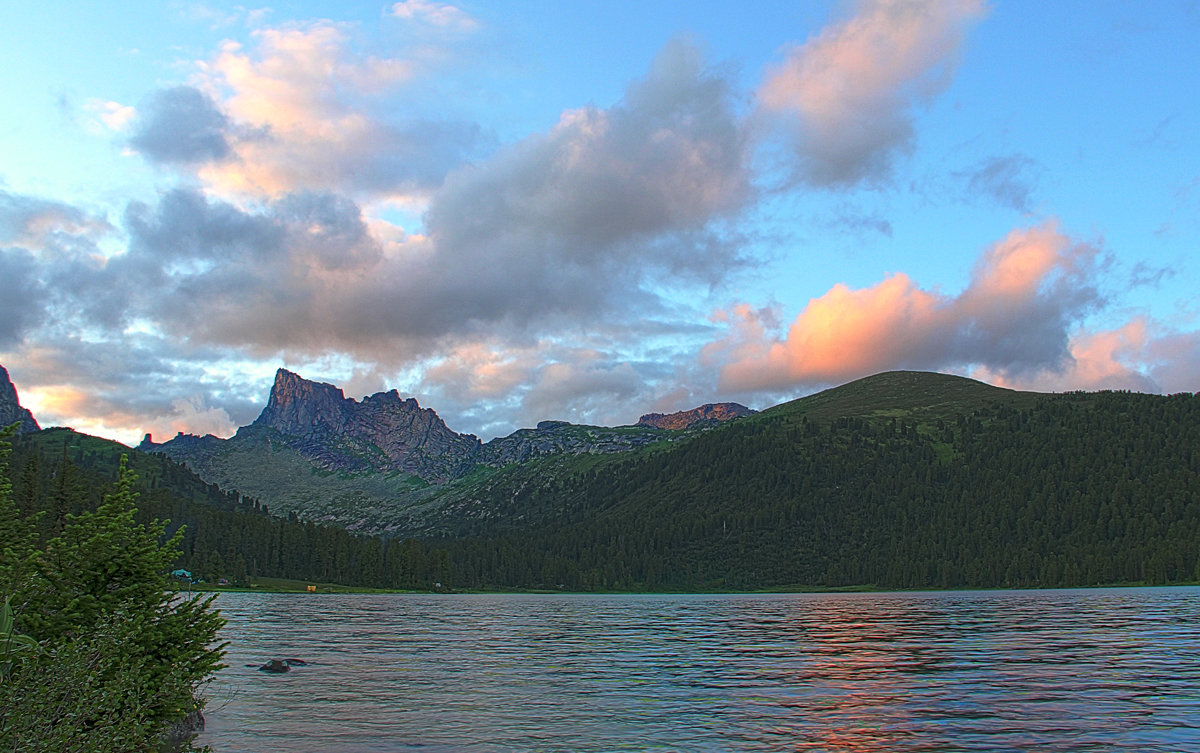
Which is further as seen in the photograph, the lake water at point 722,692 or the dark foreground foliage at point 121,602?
the lake water at point 722,692

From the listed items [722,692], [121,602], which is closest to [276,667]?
[722,692]

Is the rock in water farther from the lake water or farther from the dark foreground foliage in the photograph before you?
the dark foreground foliage

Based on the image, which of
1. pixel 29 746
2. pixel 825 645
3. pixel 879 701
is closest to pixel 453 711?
pixel 879 701

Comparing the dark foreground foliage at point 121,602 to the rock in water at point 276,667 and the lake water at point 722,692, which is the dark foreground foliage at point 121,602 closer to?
the lake water at point 722,692

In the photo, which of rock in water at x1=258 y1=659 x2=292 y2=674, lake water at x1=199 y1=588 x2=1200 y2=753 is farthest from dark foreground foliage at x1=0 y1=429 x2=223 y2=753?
rock in water at x1=258 y1=659 x2=292 y2=674

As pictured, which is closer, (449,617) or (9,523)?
(9,523)

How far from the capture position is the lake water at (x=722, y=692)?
42.9 m

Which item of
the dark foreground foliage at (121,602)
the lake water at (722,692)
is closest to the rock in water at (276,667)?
the lake water at (722,692)

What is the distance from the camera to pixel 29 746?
16875 mm

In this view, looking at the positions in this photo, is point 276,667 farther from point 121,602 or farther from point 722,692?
point 121,602

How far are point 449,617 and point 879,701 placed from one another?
124956mm

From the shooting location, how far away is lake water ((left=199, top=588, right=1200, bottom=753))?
1688 inches

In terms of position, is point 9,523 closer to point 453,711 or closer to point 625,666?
point 453,711

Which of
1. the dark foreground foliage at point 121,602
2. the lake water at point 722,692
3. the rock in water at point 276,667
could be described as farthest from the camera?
the rock in water at point 276,667
